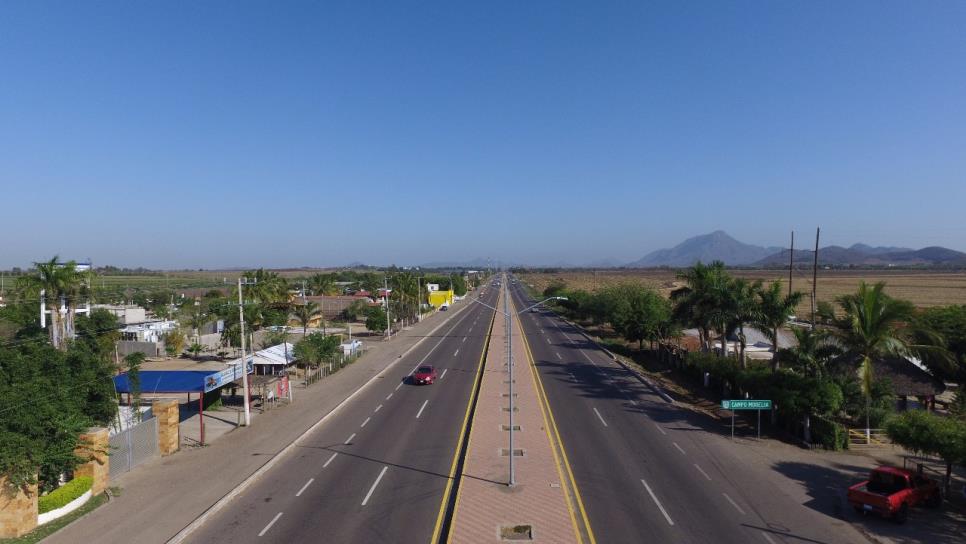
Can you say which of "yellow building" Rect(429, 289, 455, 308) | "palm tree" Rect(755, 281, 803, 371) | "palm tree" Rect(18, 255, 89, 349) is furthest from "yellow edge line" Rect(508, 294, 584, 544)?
"yellow building" Rect(429, 289, 455, 308)

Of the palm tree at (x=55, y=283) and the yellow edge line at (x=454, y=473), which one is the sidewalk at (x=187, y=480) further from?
the palm tree at (x=55, y=283)

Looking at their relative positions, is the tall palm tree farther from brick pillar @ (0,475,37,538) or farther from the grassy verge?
brick pillar @ (0,475,37,538)

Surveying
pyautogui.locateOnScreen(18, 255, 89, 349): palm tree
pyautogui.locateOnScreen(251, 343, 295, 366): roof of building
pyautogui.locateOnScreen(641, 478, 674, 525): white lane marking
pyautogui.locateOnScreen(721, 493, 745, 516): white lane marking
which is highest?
pyautogui.locateOnScreen(18, 255, 89, 349): palm tree

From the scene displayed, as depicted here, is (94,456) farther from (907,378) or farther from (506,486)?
(907,378)

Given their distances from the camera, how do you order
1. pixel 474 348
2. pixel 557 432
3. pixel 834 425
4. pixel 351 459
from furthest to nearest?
1. pixel 474 348
2. pixel 557 432
3. pixel 834 425
4. pixel 351 459

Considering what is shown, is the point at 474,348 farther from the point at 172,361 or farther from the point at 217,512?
the point at 217,512

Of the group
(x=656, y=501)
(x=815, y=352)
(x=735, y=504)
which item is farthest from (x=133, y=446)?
(x=815, y=352)

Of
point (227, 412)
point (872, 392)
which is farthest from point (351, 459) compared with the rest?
point (872, 392)
